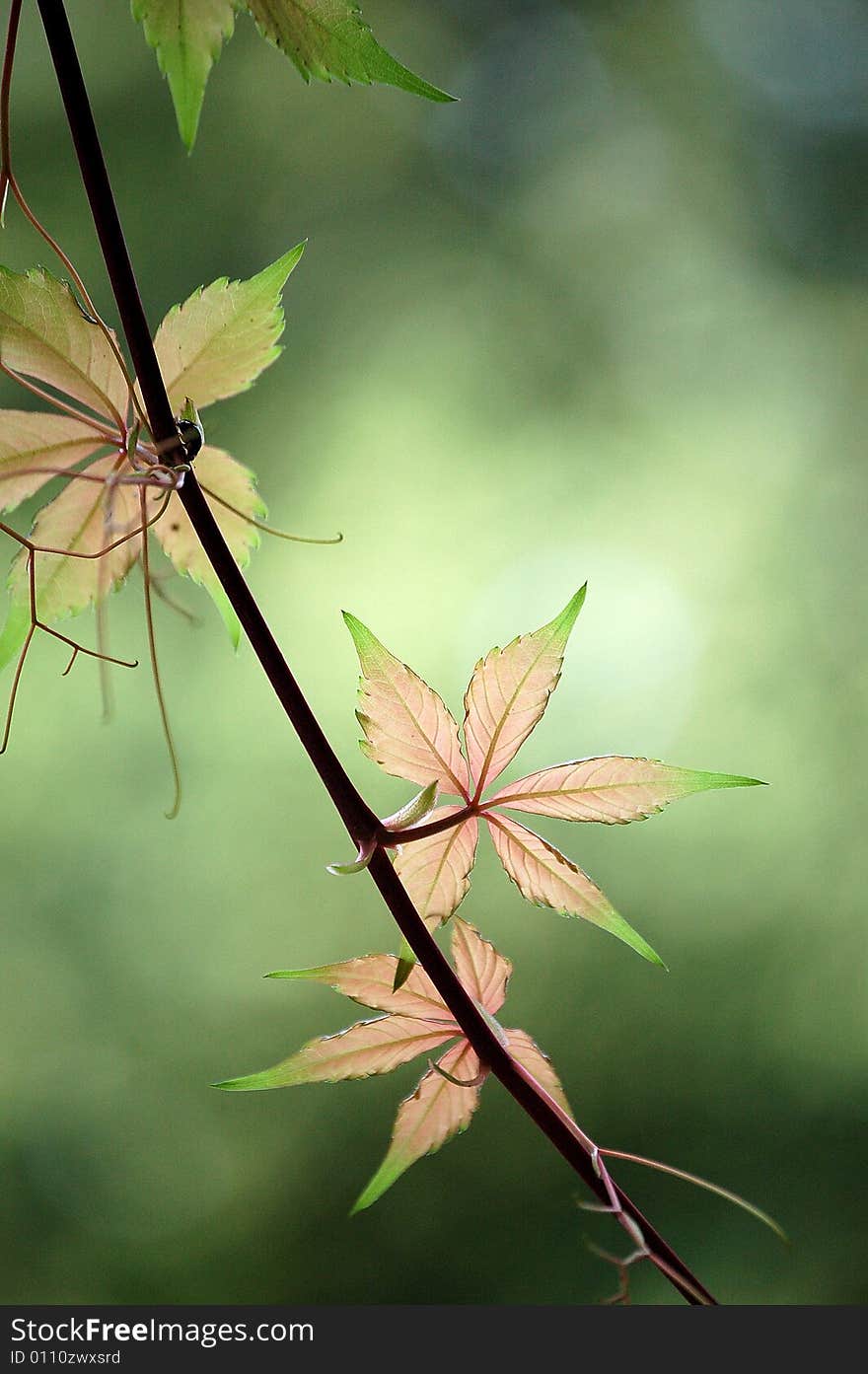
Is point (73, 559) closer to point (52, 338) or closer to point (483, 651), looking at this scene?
point (52, 338)

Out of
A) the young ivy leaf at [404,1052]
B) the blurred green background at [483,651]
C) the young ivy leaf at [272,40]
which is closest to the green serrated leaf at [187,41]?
the young ivy leaf at [272,40]

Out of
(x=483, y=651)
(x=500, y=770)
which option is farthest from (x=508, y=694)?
(x=483, y=651)

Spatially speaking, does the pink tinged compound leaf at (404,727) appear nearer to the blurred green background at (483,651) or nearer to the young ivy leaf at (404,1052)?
the young ivy leaf at (404,1052)

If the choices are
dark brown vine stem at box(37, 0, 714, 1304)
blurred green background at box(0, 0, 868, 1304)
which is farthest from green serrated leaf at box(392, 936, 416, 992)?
blurred green background at box(0, 0, 868, 1304)

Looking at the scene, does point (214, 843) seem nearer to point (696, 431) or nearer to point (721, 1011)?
point (721, 1011)

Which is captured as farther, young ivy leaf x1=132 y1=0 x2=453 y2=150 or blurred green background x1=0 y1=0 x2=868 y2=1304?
blurred green background x1=0 y1=0 x2=868 y2=1304

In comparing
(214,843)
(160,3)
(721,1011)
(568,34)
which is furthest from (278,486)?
(160,3)

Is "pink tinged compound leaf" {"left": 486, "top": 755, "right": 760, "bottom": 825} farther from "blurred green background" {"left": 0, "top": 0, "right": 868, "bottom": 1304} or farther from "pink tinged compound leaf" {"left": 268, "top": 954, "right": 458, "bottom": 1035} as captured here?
"blurred green background" {"left": 0, "top": 0, "right": 868, "bottom": 1304}
